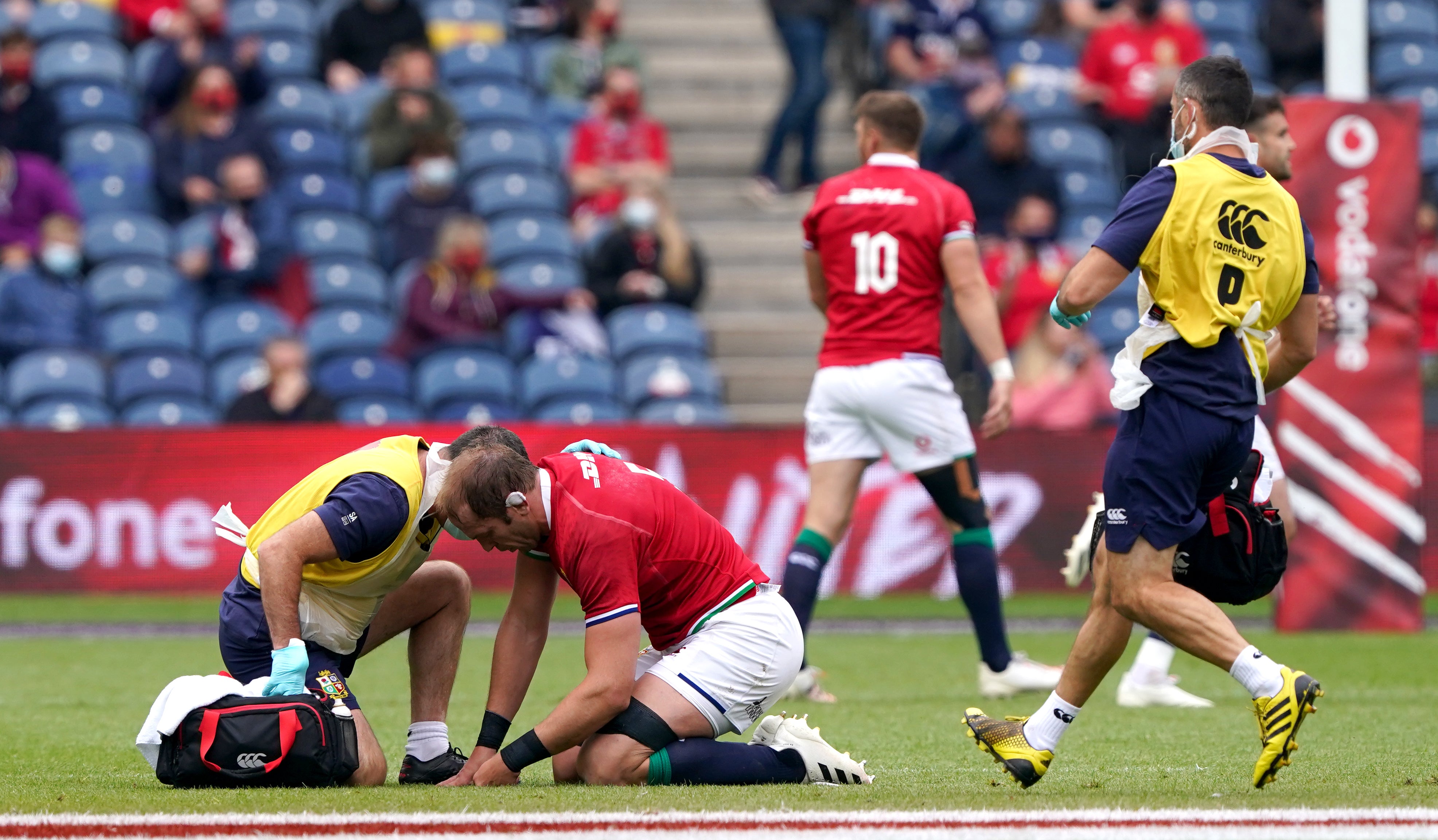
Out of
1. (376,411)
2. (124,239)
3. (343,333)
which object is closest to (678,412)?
(376,411)

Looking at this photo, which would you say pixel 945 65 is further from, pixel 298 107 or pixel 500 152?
pixel 298 107

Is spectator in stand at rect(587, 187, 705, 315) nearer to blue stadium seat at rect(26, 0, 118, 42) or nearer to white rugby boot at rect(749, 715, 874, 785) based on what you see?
blue stadium seat at rect(26, 0, 118, 42)

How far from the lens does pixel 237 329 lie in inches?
→ 533

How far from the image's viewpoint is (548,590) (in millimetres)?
5535

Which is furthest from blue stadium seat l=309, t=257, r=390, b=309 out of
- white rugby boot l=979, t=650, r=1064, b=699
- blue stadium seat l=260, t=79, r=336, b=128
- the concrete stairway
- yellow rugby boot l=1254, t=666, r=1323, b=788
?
yellow rugby boot l=1254, t=666, r=1323, b=788

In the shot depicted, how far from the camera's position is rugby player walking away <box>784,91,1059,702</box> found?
7.73m

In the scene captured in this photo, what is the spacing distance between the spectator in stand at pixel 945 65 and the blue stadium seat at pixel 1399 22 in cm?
401

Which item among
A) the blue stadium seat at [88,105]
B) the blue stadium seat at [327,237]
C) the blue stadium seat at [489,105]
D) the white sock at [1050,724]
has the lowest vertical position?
the blue stadium seat at [327,237]

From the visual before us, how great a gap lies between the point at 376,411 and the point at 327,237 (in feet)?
6.49

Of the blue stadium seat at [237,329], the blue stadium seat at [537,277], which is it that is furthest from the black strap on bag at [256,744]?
the blue stadium seat at [537,277]

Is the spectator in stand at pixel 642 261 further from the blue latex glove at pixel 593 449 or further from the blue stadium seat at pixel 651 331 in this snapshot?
the blue latex glove at pixel 593 449

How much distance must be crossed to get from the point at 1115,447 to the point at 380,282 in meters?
9.65

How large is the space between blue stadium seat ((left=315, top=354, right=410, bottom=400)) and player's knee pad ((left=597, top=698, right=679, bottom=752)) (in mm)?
8130

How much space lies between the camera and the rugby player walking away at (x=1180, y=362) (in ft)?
16.9
